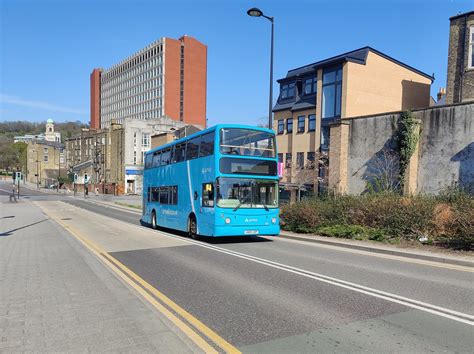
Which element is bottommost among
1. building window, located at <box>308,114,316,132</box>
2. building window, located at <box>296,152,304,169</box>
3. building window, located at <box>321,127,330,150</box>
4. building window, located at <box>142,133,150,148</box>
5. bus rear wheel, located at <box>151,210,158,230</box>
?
bus rear wheel, located at <box>151,210,158,230</box>

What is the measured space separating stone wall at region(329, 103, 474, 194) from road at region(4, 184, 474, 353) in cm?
999

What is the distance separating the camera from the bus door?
13797 mm

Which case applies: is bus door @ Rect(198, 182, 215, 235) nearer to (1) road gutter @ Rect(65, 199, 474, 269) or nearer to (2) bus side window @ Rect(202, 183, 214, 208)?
(2) bus side window @ Rect(202, 183, 214, 208)

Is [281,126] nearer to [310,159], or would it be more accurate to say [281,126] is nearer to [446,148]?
[310,159]

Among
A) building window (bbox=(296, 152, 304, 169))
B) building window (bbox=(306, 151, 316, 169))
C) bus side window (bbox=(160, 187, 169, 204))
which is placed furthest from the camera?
building window (bbox=(296, 152, 304, 169))

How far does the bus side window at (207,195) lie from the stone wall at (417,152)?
822 cm

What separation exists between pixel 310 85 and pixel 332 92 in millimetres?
4112

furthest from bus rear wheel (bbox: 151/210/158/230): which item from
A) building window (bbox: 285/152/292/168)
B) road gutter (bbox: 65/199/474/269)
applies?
building window (bbox: 285/152/292/168)

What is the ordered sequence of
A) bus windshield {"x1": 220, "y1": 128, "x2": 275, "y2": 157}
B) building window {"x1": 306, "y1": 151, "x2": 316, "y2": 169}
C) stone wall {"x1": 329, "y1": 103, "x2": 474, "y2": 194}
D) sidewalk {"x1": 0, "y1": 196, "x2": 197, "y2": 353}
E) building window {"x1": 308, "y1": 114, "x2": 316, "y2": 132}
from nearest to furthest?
1. sidewalk {"x1": 0, "y1": 196, "x2": 197, "y2": 353}
2. bus windshield {"x1": 220, "y1": 128, "x2": 275, "y2": 157}
3. stone wall {"x1": 329, "y1": 103, "x2": 474, "y2": 194}
4. building window {"x1": 306, "y1": 151, "x2": 316, "y2": 169}
5. building window {"x1": 308, "y1": 114, "x2": 316, "y2": 132}

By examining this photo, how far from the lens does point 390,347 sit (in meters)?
4.43

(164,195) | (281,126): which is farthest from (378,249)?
(281,126)

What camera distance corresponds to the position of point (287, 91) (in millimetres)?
39688

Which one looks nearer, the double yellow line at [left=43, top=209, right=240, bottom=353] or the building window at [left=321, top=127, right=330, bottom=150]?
the double yellow line at [left=43, top=209, right=240, bottom=353]

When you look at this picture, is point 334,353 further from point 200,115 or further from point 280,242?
point 200,115
